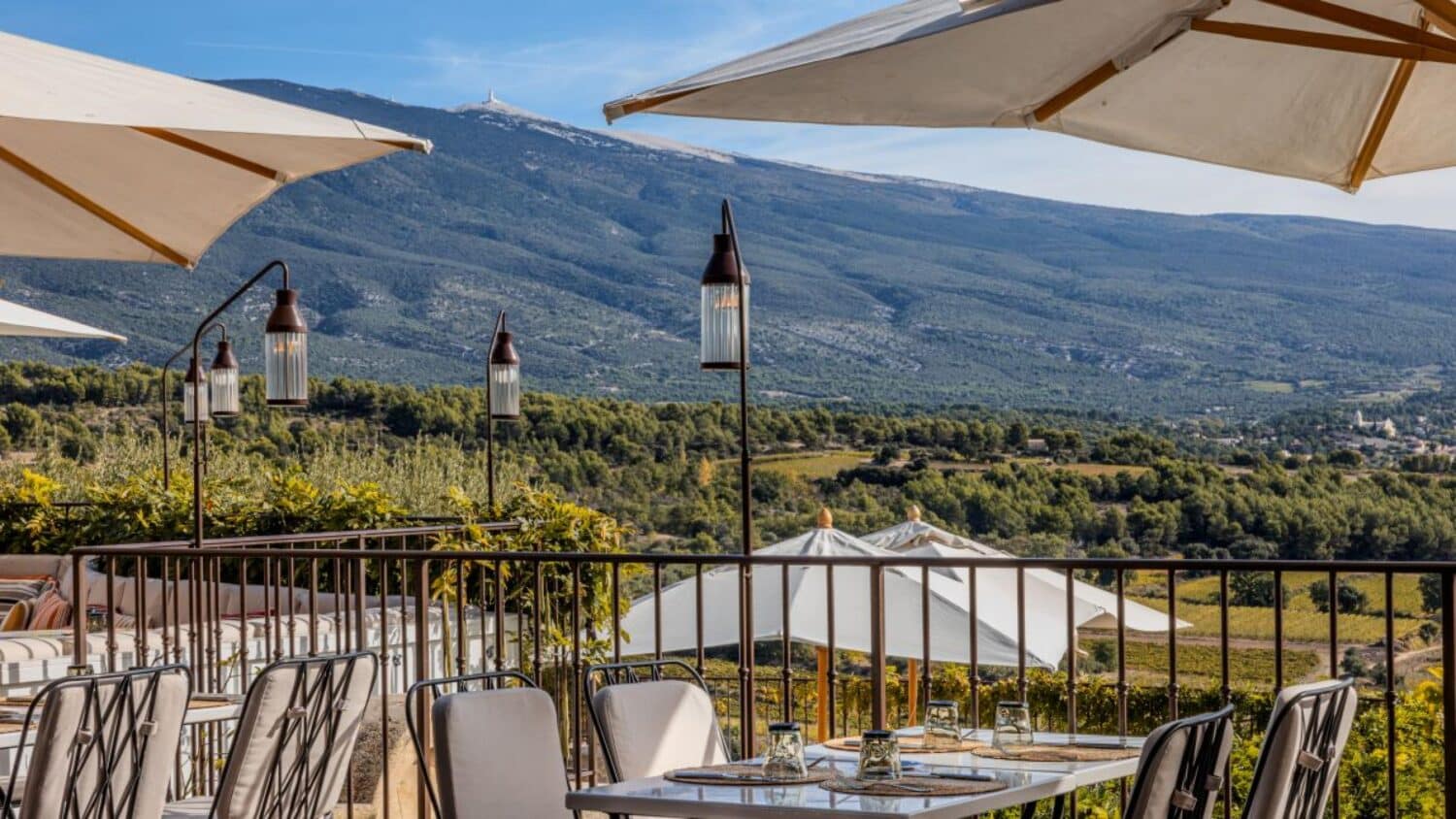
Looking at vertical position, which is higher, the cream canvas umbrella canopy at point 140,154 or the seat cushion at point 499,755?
the cream canvas umbrella canopy at point 140,154

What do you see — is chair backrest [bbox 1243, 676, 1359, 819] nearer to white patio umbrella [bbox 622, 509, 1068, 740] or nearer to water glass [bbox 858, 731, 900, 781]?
water glass [bbox 858, 731, 900, 781]

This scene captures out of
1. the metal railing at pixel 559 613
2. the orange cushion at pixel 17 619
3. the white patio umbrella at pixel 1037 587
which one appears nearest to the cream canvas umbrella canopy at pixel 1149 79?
the metal railing at pixel 559 613

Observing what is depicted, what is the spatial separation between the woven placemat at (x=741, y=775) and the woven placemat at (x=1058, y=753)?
0.42 metres

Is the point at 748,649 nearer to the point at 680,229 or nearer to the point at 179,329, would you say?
the point at 179,329

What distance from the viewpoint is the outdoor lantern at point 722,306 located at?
204 inches

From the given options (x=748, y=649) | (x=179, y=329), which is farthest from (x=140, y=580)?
(x=179, y=329)

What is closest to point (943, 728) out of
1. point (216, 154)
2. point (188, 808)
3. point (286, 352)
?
point (188, 808)

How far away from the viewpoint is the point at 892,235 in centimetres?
8188

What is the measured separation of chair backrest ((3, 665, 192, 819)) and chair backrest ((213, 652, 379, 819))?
6.1 inches

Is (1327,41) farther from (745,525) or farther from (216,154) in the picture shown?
(216,154)

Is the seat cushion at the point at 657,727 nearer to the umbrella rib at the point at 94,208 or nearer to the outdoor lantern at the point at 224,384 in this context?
the umbrella rib at the point at 94,208

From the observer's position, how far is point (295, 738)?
3.88m

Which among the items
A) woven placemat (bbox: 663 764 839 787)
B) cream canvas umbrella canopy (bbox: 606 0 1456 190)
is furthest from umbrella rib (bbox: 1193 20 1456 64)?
woven placemat (bbox: 663 764 839 787)

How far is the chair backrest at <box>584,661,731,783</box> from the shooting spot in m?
3.59
